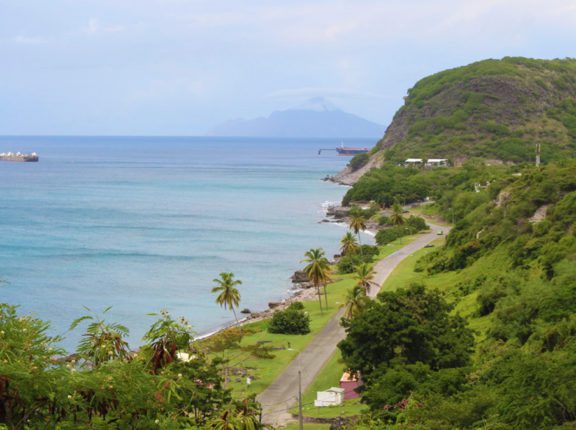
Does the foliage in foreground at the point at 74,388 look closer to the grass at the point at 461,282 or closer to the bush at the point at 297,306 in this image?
the grass at the point at 461,282

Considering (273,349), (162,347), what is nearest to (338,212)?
(273,349)

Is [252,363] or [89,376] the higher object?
[89,376]

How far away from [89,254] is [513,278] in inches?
2331

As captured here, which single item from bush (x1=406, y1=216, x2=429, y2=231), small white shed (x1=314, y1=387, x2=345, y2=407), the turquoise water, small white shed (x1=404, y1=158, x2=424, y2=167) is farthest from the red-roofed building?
small white shed (x1=404, y1=158, x2=424, y2=167)

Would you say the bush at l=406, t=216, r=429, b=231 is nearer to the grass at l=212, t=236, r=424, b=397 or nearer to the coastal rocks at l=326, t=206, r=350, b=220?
the coastal rocks at l=326, t=206, r=350, b=220

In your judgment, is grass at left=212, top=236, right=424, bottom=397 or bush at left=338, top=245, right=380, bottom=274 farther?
bush at left=338, top=245, right=380, bottom=274

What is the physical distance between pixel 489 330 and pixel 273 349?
1451cm

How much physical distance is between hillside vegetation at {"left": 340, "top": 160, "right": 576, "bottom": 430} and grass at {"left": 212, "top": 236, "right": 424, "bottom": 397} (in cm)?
595

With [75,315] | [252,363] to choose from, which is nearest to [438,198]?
[75,315]

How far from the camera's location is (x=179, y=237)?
117500 millimetres

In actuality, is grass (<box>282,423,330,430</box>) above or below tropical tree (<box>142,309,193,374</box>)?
below

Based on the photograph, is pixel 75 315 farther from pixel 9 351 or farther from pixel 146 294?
pixel 9 351

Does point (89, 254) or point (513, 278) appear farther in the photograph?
point (89, 254)

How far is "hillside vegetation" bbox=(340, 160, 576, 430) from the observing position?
30.8 metres
